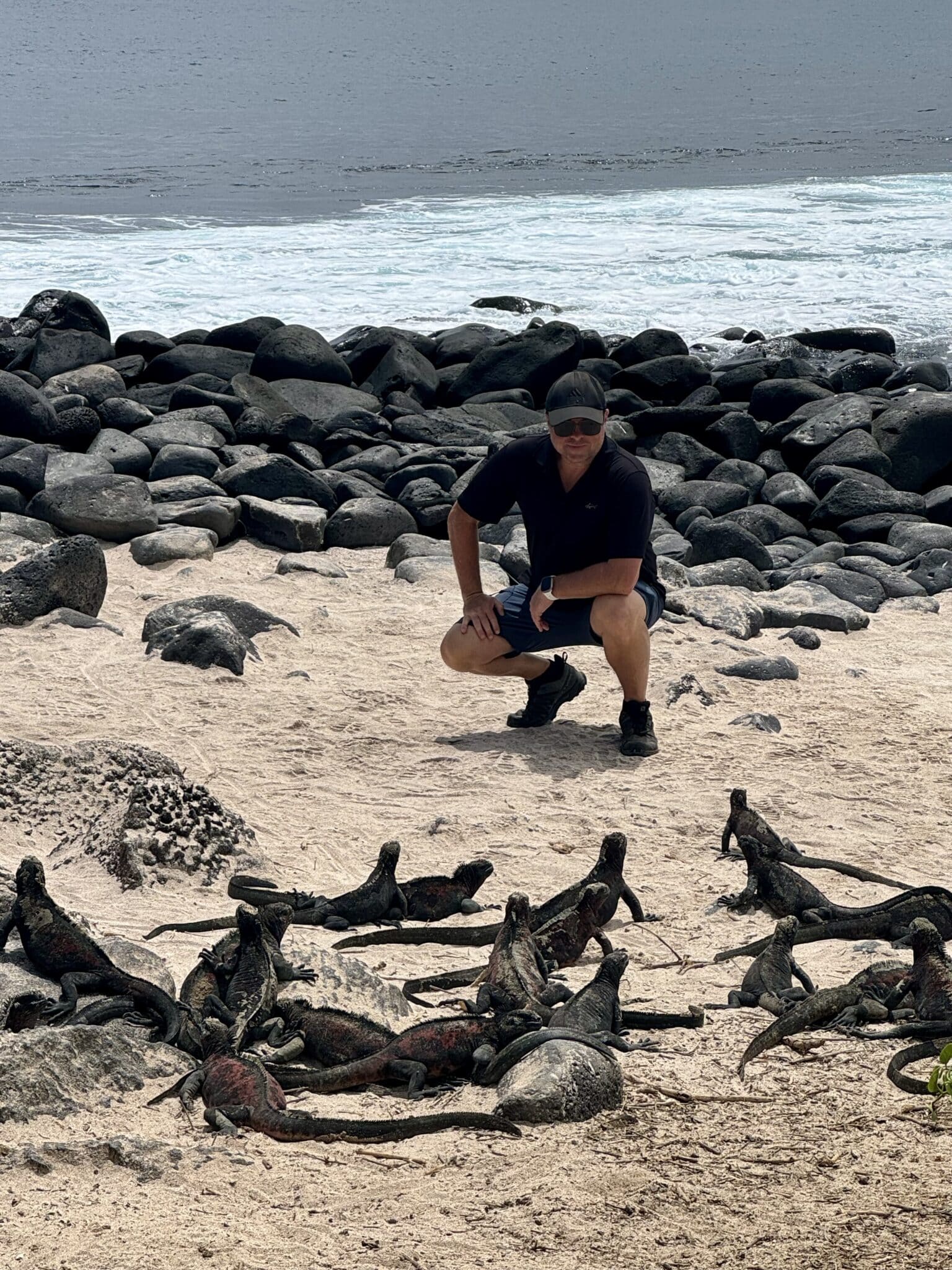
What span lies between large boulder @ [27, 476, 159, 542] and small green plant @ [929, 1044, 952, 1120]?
712 cm

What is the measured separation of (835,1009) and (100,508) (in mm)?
6706

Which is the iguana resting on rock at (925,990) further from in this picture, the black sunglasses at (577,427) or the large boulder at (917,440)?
the large boulder at (917,440)

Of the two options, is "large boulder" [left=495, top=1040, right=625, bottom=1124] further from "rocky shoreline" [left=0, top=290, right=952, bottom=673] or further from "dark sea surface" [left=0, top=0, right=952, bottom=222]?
"dark sea surface" [left=0, top=0, right=952, bottom=222]

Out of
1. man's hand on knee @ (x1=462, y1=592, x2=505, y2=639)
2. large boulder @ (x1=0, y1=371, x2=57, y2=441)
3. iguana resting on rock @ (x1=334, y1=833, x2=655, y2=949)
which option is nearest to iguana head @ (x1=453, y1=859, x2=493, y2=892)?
iguana resting on rock @ (x1=334, y1=833, x2=655, y2=949)

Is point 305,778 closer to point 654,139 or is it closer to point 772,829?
point 772,829

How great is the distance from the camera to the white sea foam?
1958 centimetres

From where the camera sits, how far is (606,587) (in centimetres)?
623

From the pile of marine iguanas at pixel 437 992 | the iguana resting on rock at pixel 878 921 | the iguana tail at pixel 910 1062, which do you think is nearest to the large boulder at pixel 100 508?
the pile of marine iguanas at pixel 437 992

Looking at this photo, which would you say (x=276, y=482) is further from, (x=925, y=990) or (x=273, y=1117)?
(x=273, y=1117)

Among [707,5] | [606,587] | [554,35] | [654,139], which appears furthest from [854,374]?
[707,5]

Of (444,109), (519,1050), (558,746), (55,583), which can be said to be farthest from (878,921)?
(444,109)

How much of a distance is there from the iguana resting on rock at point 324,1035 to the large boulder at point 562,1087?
44cm

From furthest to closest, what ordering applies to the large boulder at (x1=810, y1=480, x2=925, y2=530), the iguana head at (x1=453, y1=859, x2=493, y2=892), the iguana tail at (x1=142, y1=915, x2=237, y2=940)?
the large boulder at (x1=810, y1=480, x2=925, y2=530)
the iguana head at (x1=453, y1=859, x2=493, y2=892)
the iguana tail at (x1=142, y1=915, x2=237, y2=940)

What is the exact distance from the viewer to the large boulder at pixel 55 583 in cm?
749
